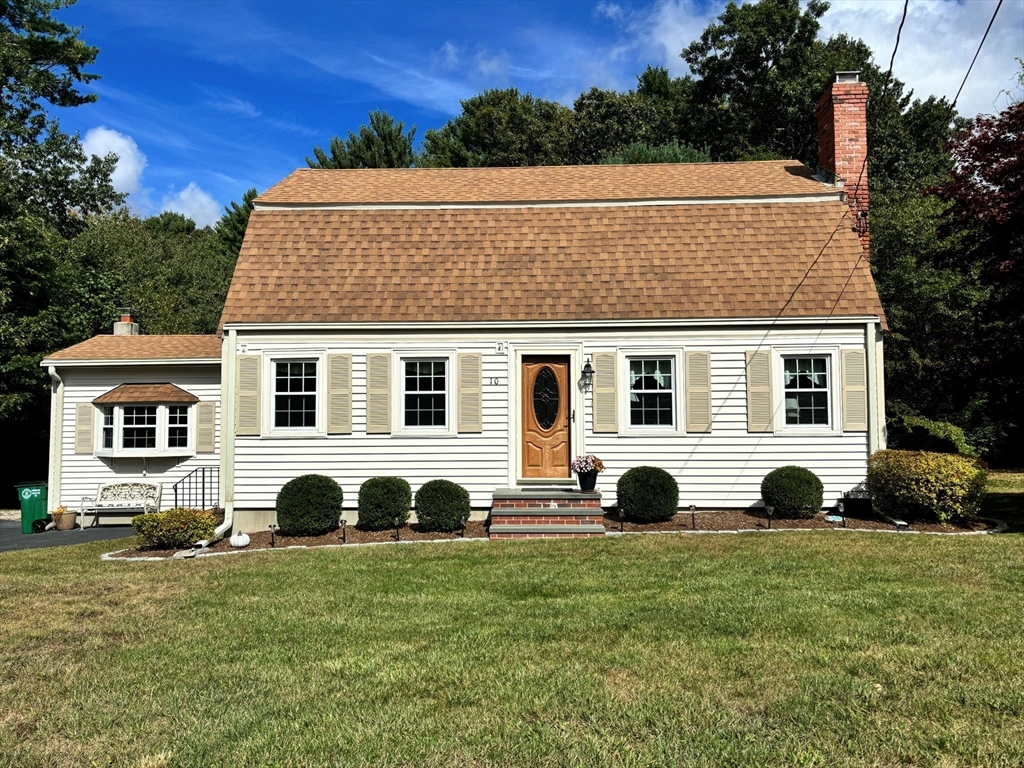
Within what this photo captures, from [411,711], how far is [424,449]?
27.3 ft

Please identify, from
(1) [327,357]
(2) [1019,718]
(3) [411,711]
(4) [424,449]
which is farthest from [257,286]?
→ (2) [1019,718]

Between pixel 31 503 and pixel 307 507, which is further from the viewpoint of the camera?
pixel 31 503

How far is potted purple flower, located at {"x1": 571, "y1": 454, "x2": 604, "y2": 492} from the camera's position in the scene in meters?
11.9

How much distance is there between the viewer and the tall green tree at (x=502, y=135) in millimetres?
33125

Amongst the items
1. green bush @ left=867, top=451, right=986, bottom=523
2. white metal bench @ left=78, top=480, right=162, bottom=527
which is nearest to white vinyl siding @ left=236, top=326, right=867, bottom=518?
green bush @ left=867, top=451, right=986, bottom=523

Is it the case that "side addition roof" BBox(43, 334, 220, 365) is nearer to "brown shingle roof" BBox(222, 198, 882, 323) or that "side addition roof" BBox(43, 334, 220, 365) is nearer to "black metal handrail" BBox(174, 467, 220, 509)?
"black metal handrail" BBox(174, 467, 220, 509)

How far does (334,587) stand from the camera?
7734 millimetres

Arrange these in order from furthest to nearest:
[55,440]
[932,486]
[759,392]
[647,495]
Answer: [55,440], [759,392], [647,495], [932,486]

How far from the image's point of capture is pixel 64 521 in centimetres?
1443

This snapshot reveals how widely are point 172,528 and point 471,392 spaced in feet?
16.6

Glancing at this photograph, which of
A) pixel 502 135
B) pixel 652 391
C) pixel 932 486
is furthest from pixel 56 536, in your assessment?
pixel 502 135

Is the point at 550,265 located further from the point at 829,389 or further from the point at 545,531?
the point at 829,389

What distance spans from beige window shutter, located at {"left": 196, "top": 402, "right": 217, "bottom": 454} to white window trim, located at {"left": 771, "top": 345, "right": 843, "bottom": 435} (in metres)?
10.9

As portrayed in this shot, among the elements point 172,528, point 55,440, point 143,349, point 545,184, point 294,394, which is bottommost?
point 172,528
